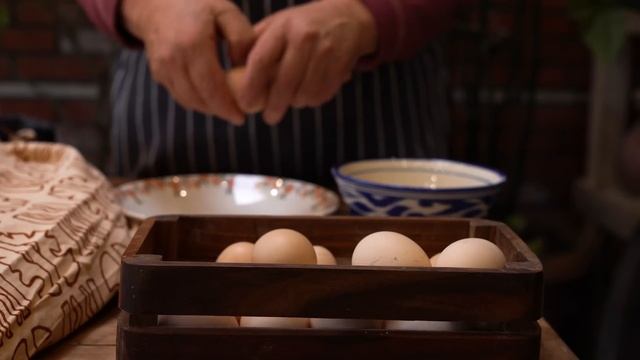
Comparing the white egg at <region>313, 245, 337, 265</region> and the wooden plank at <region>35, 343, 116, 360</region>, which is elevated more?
the white egg at <region>313, 245, 337, 265</region>

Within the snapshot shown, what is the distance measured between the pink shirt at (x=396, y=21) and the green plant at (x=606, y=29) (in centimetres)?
118

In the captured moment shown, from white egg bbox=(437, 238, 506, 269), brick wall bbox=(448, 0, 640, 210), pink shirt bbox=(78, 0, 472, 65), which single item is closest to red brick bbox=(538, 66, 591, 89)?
brick wall bbox=(448, 0, 640, 210)

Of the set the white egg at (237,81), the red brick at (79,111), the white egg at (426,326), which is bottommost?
the red brick at (79,111)

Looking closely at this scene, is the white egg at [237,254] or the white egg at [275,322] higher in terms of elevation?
the white egg at [237,254]

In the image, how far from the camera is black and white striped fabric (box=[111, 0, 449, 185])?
1.15 meters

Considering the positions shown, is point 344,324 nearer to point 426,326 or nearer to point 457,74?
point 426,326

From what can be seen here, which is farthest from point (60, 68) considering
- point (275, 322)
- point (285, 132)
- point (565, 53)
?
point (275, 322)

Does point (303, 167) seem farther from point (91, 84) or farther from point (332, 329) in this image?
point (91, 84)

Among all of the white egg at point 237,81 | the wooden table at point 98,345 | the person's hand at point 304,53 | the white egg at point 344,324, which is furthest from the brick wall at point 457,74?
the white egg at point 344,324

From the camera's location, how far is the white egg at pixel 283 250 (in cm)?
51

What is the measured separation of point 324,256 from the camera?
0.55 meters

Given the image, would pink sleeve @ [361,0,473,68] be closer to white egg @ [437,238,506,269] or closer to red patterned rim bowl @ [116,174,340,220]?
red patterned rim bowl @ [116,174,340,220]

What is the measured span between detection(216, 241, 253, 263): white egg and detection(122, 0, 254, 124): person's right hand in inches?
12.9

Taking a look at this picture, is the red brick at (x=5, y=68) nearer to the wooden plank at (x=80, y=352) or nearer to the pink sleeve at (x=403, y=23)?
the pink sleeve at (x=403, y=23)
